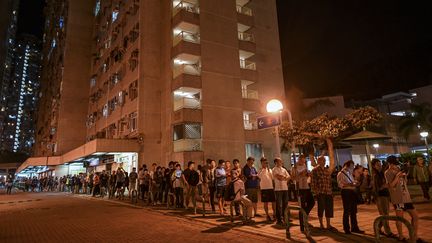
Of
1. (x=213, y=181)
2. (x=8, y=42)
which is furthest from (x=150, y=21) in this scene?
(x=8, y=42)

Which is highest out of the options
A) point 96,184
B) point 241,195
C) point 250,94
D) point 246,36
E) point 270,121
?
point 246,36

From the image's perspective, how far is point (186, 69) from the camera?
94.2 ft

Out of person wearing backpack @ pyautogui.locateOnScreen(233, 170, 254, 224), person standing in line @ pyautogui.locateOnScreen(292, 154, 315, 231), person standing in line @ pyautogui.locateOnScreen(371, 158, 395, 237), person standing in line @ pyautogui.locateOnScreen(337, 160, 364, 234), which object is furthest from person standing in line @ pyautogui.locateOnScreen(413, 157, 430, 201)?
person wearing backpack @ pyautogui.locateOnScreen(233, 170, 254, 224)

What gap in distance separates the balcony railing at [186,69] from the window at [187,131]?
5043mm

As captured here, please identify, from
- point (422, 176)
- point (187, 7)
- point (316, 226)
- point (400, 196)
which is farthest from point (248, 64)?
point (400, 196)

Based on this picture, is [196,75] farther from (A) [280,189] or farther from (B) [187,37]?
(A) [280,189]

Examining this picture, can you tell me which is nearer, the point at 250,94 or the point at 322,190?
the point at 322,190

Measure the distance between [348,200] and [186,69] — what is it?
74.6ft

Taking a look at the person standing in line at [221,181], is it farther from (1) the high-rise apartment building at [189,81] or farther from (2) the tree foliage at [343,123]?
(1) the high-rise apartment building at [189,81]

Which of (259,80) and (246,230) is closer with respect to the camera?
(246,230)

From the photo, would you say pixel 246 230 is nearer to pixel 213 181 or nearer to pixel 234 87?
pixel 213 181

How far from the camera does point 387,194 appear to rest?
7.96 m

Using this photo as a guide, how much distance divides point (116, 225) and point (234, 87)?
66.8 ft

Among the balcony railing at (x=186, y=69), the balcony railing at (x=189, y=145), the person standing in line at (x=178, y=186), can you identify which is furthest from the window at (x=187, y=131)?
the person standing in line at (x=178, y=186)
